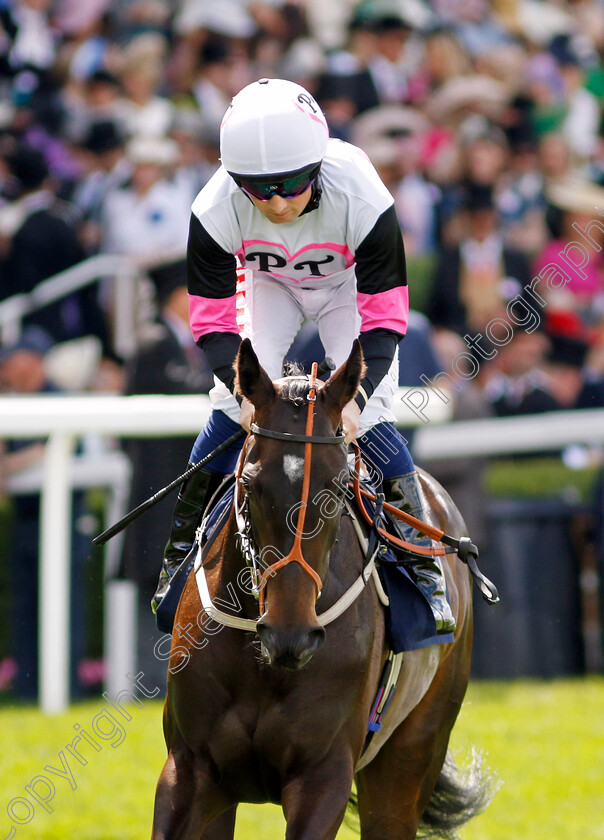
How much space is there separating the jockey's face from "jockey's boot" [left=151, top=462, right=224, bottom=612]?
96cm

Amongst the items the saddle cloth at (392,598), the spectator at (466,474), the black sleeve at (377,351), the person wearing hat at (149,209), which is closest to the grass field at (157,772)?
the spectator at (466,474)

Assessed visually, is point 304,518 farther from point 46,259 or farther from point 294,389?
point 46,259

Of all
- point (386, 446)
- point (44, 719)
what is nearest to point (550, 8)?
point (44, 719)

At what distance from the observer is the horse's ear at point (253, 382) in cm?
375

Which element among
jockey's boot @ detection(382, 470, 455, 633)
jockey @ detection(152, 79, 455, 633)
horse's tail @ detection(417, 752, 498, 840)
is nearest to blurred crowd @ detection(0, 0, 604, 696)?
horse's tail @ detection(417, 752, 498, 840)

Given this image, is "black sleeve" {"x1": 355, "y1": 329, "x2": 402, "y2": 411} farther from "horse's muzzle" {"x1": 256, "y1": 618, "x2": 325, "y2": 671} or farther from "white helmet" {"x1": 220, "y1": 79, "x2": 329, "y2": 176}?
"horse's muzzle" {"x1": 256, "y1": 618, "x2": 325, "y2": 671}

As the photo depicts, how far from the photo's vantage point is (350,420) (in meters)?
3.83

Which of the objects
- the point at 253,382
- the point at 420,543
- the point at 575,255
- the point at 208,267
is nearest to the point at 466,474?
the point at 575,255

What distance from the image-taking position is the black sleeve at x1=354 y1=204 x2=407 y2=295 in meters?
4.17

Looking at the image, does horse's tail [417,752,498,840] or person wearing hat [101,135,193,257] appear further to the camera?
person wearing hat [101,135,193,257]

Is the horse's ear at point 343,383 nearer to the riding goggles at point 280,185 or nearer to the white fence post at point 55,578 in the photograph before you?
the riding goggles at point 280,185

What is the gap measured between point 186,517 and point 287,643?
1.23 metres

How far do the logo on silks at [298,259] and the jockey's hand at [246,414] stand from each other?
0.63 meters

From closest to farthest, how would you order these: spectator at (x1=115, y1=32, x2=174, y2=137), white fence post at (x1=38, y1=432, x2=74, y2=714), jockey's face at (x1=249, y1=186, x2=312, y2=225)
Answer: jockey's face at (x1=249, y1=186, x2=312, y2=225) < white fence post at (x1=38, y1=432, x2=74, y2=714) < spectator at (x1=115, y1=32, x2=174, y2=137)
